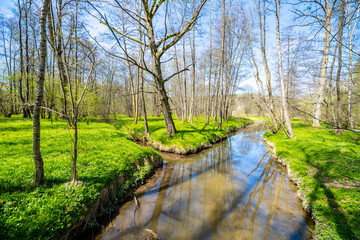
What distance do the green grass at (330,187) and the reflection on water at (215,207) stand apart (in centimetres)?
48

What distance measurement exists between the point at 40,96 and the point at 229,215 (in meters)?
5.88

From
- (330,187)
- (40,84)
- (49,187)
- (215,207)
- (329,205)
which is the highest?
(40,84)

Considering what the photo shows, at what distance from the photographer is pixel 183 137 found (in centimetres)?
1087

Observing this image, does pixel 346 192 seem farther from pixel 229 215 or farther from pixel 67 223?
pixel 67 223

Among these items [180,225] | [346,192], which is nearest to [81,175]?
[180,225]

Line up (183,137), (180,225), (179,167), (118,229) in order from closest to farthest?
(118,229) → (180,225) → (179,167) → (183,137)

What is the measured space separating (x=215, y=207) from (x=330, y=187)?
3.65 metres

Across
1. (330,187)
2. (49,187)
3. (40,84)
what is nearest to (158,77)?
(40,84)

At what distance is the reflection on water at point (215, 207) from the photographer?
149 inches

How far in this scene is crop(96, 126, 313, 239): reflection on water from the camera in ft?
12.4

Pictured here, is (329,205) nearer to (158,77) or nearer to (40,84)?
(40,84)

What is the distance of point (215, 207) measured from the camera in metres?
4.76

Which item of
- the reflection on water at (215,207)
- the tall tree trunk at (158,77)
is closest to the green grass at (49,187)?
the reflection on water at (215,207)

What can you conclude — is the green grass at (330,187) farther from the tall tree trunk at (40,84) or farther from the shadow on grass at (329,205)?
the tall tree trunk at (40,84)
